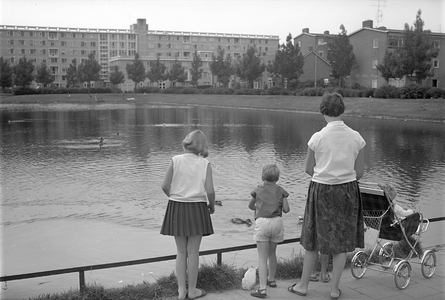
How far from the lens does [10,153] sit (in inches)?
845

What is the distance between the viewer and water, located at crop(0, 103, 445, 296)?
11.8 m

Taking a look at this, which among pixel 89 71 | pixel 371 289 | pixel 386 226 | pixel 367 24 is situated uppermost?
pixel 367 24

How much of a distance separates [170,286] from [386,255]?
8.18ft

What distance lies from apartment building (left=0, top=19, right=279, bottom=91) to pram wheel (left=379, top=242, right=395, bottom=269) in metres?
123

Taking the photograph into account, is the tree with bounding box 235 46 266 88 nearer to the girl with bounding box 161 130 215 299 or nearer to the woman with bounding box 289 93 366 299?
the woman with bounding box 289 93 366 299

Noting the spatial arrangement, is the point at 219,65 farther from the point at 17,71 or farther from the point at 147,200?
the point at 147,200

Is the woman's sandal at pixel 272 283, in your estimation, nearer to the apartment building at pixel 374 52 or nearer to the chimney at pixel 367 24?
the apartment building at pixel 374 52

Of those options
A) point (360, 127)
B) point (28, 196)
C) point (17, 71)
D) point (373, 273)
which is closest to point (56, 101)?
point (17, 71)

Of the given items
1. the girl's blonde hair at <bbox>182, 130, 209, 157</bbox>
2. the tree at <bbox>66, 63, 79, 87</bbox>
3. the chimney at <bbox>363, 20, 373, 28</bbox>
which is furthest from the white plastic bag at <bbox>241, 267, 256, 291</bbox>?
the tree at <bbox>66, 63, 79, 87</bbox>

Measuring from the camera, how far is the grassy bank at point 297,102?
41031 mm

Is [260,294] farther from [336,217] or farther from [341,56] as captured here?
[341,56]

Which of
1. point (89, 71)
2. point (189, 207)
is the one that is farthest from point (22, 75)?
point (189, 207)

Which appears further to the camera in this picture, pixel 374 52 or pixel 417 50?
pixel 374 52

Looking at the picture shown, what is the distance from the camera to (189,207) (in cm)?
503
